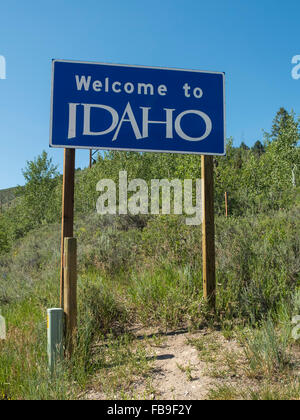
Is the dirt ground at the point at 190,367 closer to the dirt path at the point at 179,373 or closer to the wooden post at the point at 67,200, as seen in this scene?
the dirt path at the point at 179,373

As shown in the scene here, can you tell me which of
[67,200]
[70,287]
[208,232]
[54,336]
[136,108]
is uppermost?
[136,108]

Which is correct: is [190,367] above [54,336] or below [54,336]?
below

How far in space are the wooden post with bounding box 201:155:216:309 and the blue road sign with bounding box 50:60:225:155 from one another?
313mm

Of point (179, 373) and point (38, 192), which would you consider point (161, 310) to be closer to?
point (179, 373)

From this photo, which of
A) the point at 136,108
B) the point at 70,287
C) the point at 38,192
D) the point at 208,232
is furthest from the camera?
the point at 38,192

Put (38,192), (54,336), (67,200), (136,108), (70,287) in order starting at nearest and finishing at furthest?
1. (54,336)
2. (70,287)
3. (67,200)
4. (136,108)
5. (38,192)

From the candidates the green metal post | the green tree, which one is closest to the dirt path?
the green metal post

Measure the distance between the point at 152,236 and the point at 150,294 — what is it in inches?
93.1

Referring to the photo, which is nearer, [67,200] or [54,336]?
[54,336]

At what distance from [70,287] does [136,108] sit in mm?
2367

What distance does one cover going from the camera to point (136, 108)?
14.2ft

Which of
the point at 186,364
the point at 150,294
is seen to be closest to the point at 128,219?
the point at 150,294

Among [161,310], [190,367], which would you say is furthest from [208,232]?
[190,367]

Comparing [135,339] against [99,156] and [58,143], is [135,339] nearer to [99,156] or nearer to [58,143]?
[58,143]
